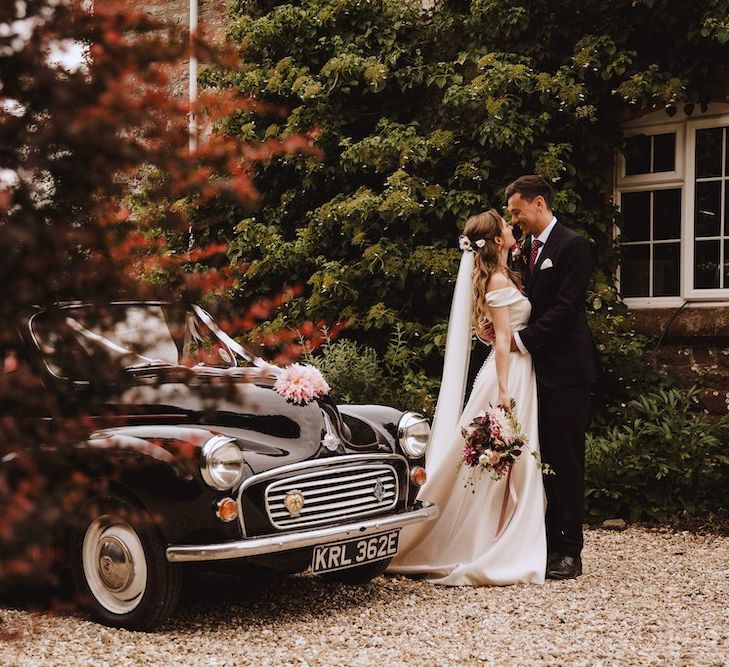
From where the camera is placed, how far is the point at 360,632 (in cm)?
429

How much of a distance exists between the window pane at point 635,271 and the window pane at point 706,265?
1.37 feet

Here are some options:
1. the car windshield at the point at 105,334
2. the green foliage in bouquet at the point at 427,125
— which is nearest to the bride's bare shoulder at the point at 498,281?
the green foliage in bouquet at the point at 427,125

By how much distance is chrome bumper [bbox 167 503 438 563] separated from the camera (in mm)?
4031

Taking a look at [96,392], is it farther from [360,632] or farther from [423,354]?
[423,354]

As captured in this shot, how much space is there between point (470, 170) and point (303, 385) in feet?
13.8

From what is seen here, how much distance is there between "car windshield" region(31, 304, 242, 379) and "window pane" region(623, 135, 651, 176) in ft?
24.0

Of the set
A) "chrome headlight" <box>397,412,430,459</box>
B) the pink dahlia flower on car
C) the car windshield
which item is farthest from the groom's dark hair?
the car windshield

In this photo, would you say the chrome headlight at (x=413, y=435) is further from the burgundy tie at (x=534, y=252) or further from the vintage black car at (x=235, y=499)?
the burgundy tie at (x=534, y=252)

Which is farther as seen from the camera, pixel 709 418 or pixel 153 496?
pixel 709 418

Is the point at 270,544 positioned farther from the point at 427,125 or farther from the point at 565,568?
the point at 427,125

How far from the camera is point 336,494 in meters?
4.49

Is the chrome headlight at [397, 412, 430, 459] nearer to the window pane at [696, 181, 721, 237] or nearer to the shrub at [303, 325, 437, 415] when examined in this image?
the shrub at [303, 325, 437, 415]

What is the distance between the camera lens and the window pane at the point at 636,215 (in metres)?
8.63

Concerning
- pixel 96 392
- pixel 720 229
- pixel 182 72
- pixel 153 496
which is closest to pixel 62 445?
pixel 96 392
